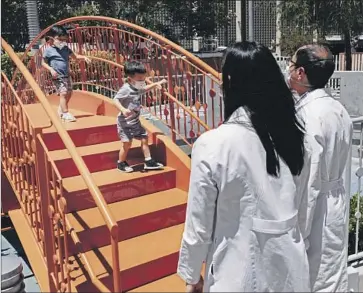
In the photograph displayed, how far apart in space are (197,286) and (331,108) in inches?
44.2

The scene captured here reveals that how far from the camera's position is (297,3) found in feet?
51.4

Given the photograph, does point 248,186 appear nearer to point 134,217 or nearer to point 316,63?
point 316,63

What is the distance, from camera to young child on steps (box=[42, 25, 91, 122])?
17.4ft

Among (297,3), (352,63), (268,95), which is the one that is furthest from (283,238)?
(352,63)

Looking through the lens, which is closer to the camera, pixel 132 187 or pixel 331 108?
pixel 331 108

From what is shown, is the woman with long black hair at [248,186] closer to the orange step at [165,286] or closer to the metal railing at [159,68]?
the orange step at [165,286]

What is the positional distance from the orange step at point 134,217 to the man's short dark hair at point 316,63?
1.88 meters

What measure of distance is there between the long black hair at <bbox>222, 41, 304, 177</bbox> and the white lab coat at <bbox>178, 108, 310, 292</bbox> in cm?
4

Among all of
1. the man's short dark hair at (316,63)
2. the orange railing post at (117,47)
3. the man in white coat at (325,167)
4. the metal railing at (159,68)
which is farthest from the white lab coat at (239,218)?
the orange railing post at (117,47)

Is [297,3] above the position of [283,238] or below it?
above

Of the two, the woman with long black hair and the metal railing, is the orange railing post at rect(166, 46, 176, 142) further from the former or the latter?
the woman with long black hair

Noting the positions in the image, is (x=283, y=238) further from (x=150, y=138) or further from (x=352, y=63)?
(x=352, y=63)

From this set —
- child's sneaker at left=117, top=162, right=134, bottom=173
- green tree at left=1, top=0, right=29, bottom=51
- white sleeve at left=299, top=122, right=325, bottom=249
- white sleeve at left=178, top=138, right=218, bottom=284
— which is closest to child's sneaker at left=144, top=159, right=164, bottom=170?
child's sneaker at left=117, top=162, right=134, bottom=173

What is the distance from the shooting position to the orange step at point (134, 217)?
11.5 ft
